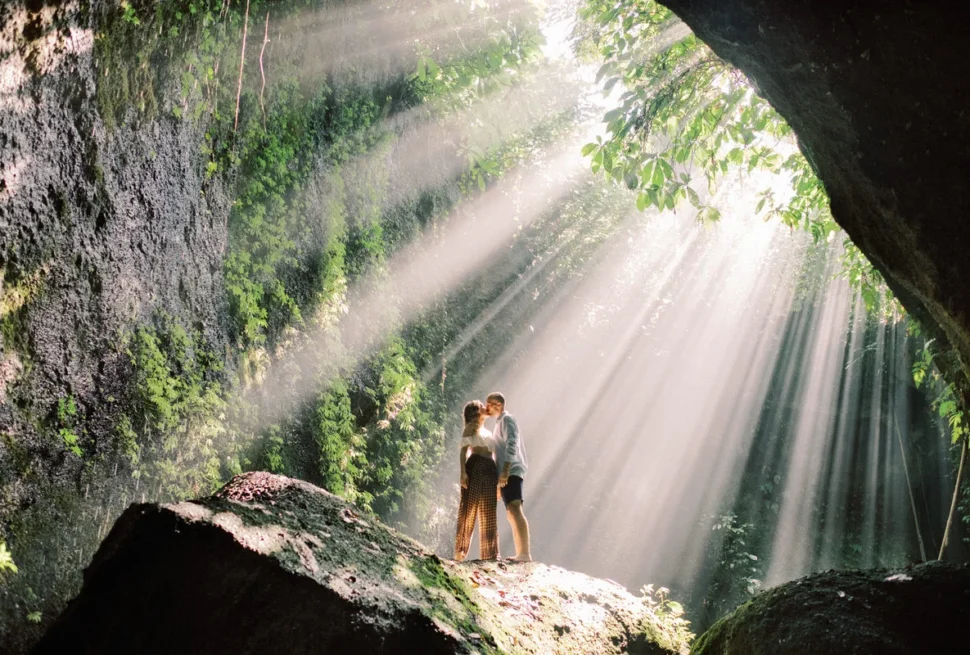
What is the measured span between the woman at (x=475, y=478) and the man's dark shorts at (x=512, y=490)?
125mm

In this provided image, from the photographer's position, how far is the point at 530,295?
1546 centimetres

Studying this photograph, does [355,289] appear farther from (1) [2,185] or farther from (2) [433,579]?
(2) [433,579]

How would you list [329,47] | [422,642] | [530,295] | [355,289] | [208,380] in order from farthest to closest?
1. [530,295]
2. [355,289]
3. [329,47]
4. [208,380]
5. [422,642]

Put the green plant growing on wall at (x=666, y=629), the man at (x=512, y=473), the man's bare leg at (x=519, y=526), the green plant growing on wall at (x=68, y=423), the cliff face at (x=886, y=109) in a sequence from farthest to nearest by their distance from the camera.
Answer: the man at (x=512, y=473) → the man's bare leg at (x=519, y=526) → the green plant growing on wall at (x=666, y=629) → the green plant growing on wall at (x=68, y=423) → the cliff face at (x=886, y=109)

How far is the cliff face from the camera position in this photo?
2.03 m

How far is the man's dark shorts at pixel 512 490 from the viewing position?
6.12m

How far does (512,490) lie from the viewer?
614 centimetres

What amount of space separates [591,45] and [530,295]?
8.85 meters

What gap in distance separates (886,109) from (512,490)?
16.1 ft

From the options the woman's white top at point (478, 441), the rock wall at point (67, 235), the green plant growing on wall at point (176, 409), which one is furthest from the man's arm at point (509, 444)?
the rock wall at point (67, 235)

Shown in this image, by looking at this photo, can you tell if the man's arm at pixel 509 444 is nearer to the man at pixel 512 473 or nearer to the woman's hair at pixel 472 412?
the man at pixel 512 473

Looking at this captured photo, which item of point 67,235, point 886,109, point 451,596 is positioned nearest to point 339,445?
point 67,235

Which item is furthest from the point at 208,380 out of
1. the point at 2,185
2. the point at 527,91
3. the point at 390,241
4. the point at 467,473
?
the point at 527,91

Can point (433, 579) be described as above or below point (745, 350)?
above
